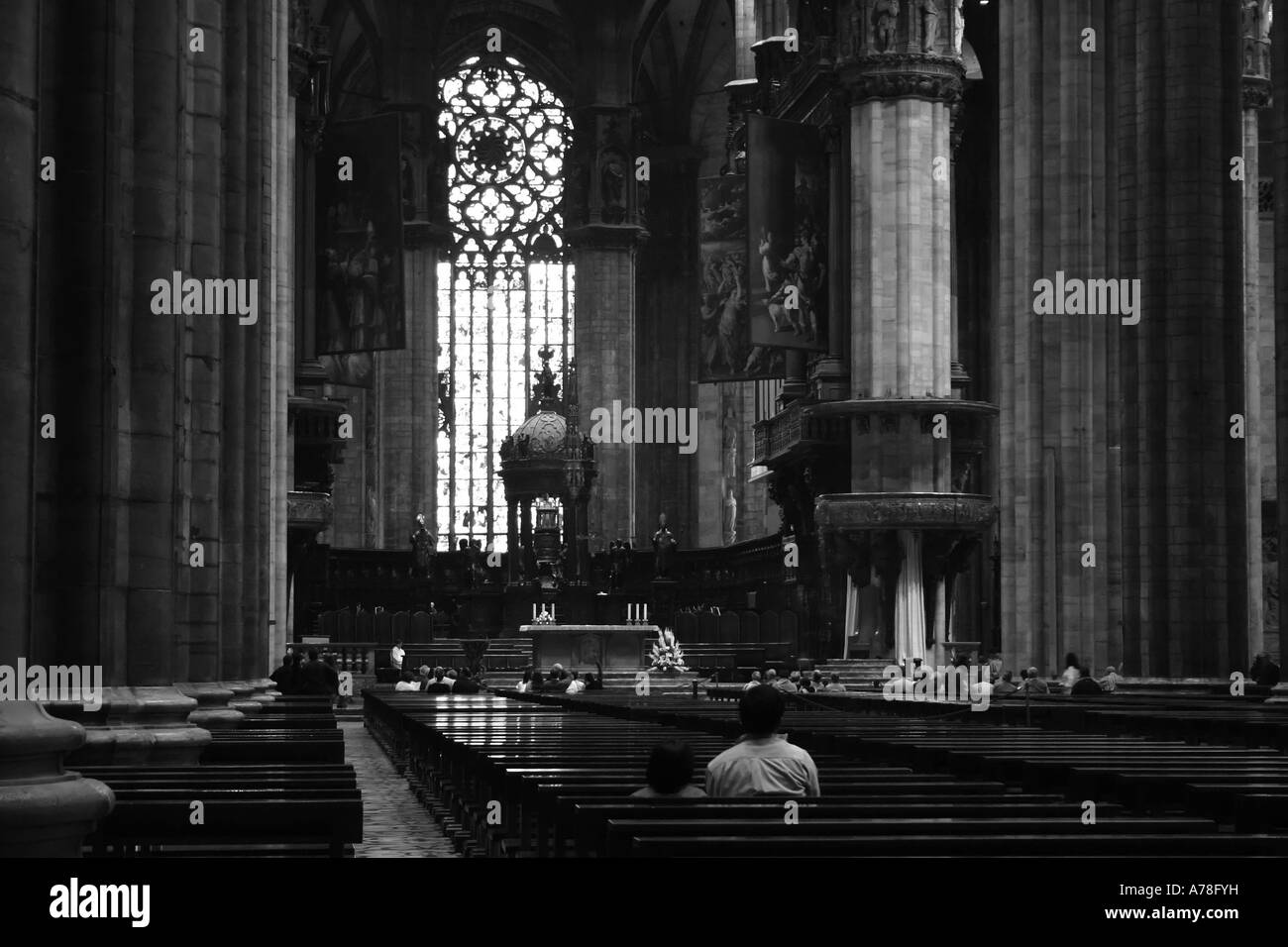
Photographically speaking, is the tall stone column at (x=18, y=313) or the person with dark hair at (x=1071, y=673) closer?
the tall stone column at (x=18, y=313)

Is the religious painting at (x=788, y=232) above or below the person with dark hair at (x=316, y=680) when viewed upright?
above

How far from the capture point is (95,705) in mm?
12281

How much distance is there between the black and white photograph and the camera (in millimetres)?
5922

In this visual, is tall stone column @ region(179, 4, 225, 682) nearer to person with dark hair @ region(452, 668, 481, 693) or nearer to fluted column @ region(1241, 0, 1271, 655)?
person with dark hair @ region(452, 668, 481, 693)

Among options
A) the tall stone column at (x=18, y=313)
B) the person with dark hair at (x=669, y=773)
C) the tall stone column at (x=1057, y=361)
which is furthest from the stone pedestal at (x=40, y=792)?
the tall stone column at (x=1057, y=361)

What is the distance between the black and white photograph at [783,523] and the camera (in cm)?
592

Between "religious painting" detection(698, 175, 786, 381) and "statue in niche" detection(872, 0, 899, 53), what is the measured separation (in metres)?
4.67

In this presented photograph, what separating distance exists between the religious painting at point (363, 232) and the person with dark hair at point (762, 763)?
35.9 metres

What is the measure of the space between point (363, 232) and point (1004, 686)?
20351mm

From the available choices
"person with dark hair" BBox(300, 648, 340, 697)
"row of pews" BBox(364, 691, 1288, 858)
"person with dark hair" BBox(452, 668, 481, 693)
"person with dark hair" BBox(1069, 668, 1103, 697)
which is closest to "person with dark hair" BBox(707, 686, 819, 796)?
"row of pews" BBox(364, 691, 1288, 858)

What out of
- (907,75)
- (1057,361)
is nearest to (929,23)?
(907,75)

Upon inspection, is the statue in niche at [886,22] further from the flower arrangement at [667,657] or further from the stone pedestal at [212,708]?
the stone pedestal at [212,708]

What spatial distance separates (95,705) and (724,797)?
5.74 meters

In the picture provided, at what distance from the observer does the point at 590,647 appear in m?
42.1
